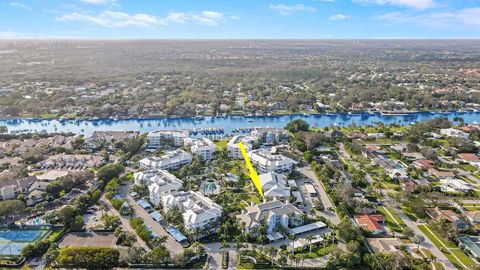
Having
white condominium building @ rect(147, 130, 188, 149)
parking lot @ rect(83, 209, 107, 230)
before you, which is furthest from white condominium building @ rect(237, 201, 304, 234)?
white condominium building @ rect(147, 130, 188, 149)

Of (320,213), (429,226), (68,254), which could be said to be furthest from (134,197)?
(429,226)

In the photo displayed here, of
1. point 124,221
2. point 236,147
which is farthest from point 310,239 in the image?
point 236,147

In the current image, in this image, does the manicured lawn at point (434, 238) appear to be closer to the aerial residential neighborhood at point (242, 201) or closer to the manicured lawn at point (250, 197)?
the aerial residential neighborhood at point (242, 201)

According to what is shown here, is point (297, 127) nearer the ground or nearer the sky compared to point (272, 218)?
nearer the sky

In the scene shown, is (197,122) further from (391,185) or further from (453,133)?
(453,133)

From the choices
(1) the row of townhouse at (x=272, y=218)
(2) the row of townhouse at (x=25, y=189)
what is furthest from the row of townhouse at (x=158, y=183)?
(2) the row of townhouse at (x=25, y=189)
